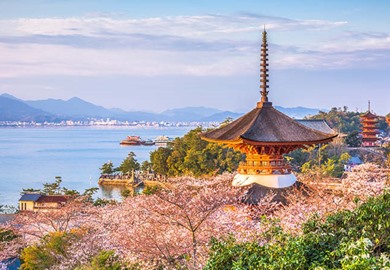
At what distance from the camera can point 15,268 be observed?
47.9ft

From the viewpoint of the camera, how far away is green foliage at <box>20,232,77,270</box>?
1114cm

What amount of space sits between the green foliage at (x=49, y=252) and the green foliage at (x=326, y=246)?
6.13 m

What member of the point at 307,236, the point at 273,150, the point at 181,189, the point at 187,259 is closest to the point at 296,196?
the point at 273,150

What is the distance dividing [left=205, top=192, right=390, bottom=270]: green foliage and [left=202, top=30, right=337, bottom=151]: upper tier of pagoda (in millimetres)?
5352

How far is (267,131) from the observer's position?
37.4 ft

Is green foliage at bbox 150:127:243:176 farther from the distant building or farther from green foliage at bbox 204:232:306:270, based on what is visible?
green foliage at bbox 204:232:306:270

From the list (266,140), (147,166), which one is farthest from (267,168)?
(147,166)

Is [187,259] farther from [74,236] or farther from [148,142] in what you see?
[148,142]

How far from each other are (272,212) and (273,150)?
4.44 feet

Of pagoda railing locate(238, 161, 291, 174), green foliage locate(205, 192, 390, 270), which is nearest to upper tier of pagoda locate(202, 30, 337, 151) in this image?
pagoda railing locate(238, 161, 291, 174)

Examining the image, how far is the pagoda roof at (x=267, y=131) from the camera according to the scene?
11.2 m

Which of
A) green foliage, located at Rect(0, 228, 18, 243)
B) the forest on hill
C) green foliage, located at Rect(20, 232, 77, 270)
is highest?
the forest on hill

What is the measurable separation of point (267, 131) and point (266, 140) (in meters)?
0.30

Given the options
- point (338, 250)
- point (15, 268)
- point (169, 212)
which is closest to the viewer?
point (338, 250)
